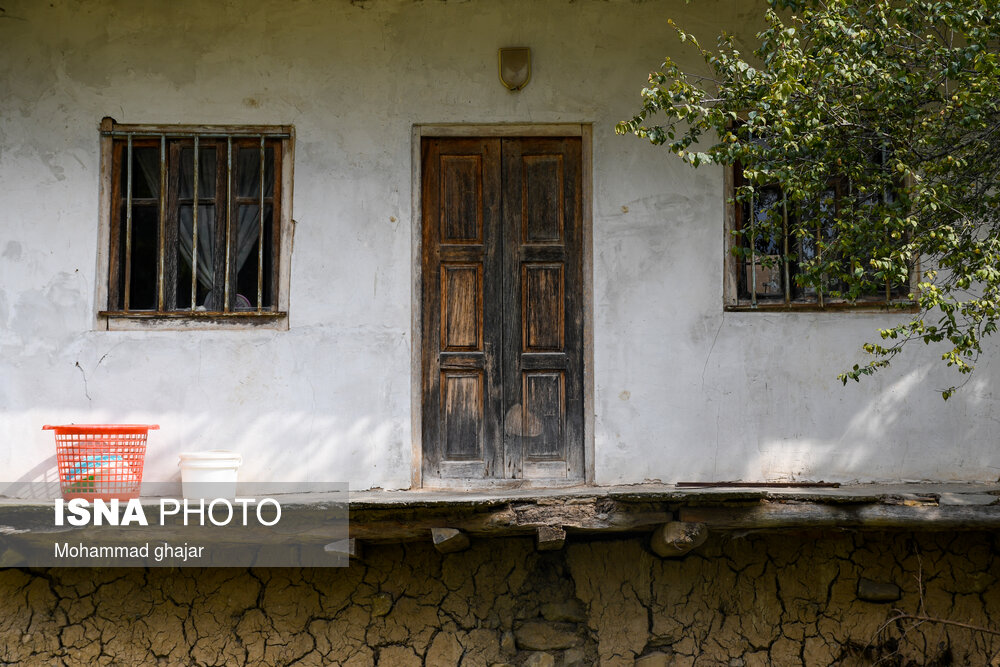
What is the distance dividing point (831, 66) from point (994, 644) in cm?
360

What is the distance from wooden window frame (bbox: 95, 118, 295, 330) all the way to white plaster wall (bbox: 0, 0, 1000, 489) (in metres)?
0.07

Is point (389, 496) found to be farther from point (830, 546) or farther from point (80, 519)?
point (830, 546)

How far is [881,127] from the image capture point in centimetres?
482

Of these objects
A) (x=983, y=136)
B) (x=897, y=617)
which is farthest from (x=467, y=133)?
(x=897, y=617)

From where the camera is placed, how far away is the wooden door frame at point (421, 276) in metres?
5.97

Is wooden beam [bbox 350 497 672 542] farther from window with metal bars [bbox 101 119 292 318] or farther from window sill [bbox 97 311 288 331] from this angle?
window with metal bars [bbox 101 119 292 318]

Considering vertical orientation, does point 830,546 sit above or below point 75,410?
below

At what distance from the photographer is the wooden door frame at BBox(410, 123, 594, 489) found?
5969 millimetres

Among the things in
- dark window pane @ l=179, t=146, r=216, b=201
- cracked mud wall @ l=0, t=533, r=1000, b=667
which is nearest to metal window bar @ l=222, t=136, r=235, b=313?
dark window pane @ l=179, t=146, r=216, b=201

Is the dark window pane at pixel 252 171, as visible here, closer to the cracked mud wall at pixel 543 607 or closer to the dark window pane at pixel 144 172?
the dark window pane at pixel 144 172

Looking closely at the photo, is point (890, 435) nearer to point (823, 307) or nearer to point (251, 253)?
point (823, 307)

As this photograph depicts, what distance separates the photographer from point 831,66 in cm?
439

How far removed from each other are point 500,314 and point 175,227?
212cm

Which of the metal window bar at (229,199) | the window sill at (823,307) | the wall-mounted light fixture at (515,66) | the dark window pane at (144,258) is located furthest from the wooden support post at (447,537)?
the wall-mounted light fixture at (515,66)
